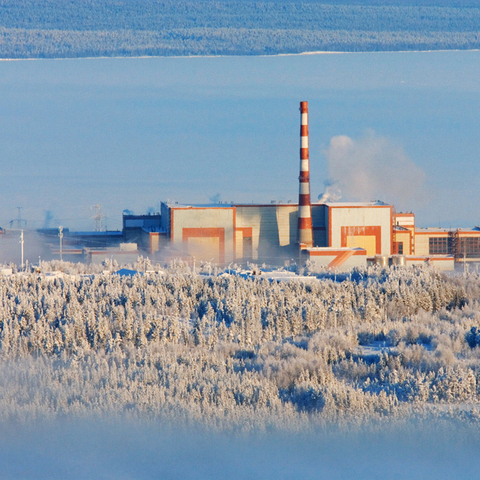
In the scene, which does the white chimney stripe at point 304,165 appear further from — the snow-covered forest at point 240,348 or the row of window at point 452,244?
the snow-covered forest at point 240,348

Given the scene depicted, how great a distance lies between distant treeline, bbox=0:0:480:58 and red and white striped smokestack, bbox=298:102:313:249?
21.0 m

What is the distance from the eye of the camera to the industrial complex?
111ft

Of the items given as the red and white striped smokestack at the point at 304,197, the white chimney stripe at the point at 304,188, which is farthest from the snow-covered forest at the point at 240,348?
the white chimney stripe at the point at 304,188

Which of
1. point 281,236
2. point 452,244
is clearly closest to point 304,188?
point 281,236

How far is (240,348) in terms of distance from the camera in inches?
411

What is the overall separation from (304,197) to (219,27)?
86.8 ft

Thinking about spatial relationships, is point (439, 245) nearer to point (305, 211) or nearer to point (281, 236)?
point (305, 211)

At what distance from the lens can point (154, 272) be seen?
16.3 metres

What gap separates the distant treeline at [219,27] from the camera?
182 feet

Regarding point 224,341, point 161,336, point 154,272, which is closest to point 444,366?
point 224,341

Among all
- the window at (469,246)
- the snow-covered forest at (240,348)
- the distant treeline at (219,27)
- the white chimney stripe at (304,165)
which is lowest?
the snow-covered forest at (240,348)

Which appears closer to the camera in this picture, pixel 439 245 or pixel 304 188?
pixel 304 188

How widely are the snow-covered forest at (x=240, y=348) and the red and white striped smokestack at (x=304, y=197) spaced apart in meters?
18.9

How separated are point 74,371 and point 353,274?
8242mm
